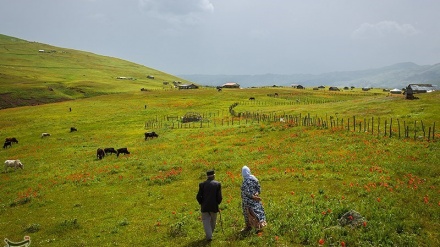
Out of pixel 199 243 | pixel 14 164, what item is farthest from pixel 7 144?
pixel 199 243

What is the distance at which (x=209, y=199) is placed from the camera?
15.1 metres

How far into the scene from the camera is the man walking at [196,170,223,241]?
1505 cm

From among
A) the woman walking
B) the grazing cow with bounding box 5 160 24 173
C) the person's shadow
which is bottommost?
the grazing cow with bounding box 5 160 24 173

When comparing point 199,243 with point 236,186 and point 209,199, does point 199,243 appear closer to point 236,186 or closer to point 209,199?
point 209,199

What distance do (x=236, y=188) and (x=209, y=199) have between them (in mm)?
9728

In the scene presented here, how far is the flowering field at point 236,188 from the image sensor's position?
49.1 ft

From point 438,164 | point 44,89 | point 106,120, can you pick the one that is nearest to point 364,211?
point 438,164

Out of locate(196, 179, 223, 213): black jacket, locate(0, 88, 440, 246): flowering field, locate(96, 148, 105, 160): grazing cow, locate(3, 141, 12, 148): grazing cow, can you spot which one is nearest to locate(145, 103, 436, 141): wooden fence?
locate(0, 88, 440, 246): flowering field

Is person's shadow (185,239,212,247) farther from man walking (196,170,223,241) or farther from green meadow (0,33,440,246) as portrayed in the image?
man walking (196,170,223,241)

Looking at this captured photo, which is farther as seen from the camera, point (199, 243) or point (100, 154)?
point (100, 154)

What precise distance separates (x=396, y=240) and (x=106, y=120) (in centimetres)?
7452

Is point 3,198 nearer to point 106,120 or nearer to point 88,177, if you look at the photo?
point 88,177

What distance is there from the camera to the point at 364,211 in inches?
623

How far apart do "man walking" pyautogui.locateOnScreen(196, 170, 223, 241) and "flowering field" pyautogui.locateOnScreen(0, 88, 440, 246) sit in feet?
3.02
